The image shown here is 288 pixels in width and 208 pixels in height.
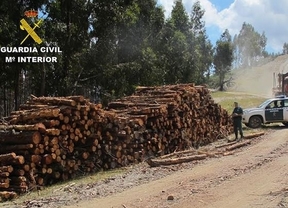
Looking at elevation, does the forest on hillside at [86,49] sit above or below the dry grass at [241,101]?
above

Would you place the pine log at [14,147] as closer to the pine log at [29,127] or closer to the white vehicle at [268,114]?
the pine log at [29,127]

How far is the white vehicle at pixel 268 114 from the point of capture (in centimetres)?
2419

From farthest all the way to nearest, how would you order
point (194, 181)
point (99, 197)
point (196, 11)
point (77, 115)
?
point (196, 11) < point (77, 115) < point (194, 181) < point (99, 197)

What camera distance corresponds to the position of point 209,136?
20250 millimetres

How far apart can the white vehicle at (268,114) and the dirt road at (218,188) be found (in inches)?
425

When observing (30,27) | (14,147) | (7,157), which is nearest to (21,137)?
(14,147)

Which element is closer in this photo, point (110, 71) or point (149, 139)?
point (149, 139)

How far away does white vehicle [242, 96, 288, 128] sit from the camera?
79.4 ft

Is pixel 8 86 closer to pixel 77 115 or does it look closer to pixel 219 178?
pixel 77 115

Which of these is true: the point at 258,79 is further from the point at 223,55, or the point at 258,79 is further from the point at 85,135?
the point at 85,135

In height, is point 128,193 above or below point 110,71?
below

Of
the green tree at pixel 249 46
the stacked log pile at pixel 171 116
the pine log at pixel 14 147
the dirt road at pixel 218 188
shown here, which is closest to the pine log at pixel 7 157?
the pine log at pixel 14 147

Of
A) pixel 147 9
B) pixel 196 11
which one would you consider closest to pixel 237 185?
pixel 147 9

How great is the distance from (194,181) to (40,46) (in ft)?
48.5
